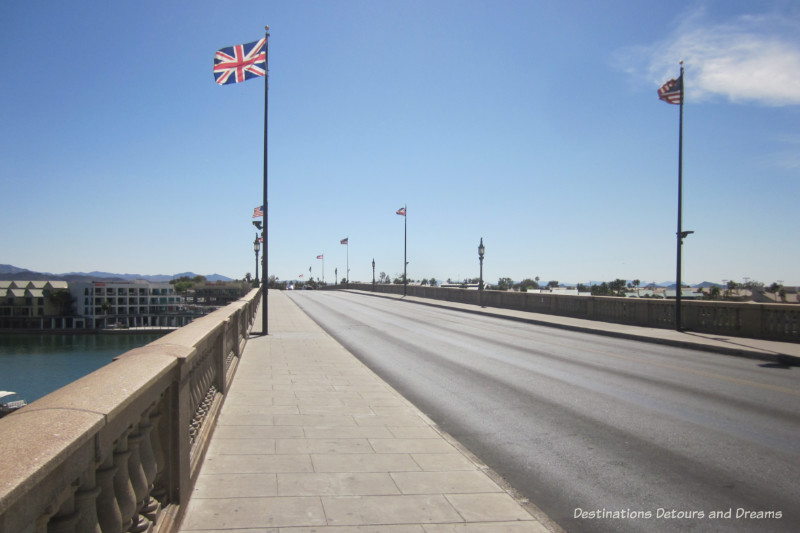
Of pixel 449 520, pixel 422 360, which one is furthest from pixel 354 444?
pixel 422 360

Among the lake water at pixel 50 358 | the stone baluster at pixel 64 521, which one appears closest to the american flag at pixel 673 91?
the stone baluster at pixel 64 521

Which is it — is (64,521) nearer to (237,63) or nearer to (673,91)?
(237,63)

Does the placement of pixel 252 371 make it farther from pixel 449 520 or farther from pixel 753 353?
pixel 753 353

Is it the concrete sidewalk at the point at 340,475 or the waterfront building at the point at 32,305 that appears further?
the waterfront building at the point at 32,305

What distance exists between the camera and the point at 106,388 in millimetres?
2609

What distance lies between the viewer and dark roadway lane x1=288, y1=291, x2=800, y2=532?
5012mm

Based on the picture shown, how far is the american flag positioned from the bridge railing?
7828 mm

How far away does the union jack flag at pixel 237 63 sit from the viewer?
58.6 ft

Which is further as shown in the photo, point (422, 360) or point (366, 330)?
point (366, 330)

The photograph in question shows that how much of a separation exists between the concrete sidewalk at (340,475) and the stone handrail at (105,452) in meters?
0.57

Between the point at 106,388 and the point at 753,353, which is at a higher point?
the point at 106,388

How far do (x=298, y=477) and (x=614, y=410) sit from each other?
223 inches

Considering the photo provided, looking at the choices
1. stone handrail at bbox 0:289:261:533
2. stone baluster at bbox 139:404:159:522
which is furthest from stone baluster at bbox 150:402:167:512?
stone baluster at bbox 139:404:159:522

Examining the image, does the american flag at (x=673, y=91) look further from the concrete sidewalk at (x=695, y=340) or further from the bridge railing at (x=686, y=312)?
the concrete sidewalk at (x=695, y=340)
